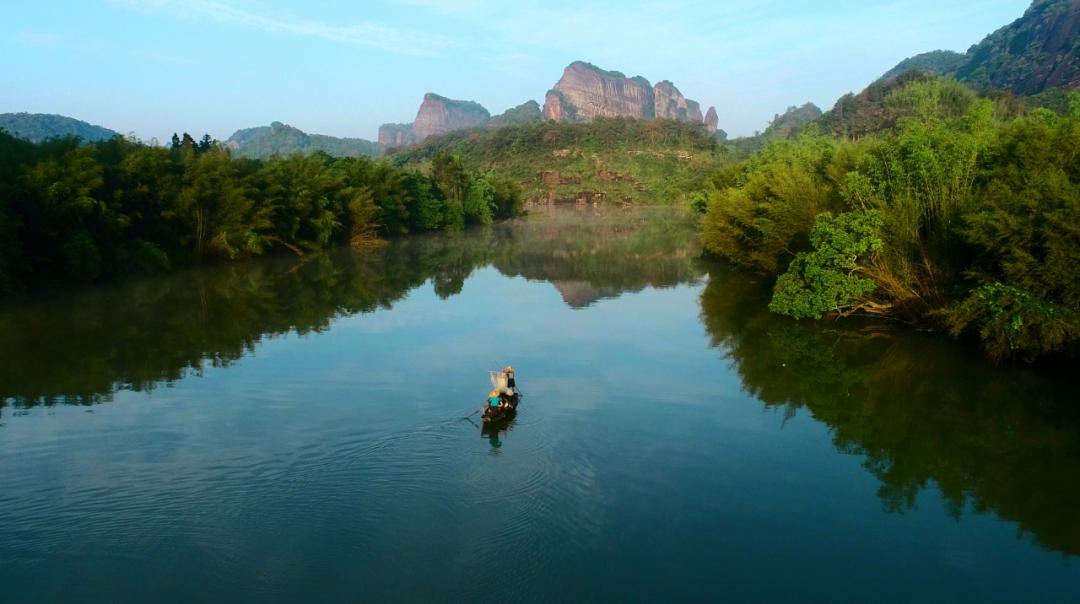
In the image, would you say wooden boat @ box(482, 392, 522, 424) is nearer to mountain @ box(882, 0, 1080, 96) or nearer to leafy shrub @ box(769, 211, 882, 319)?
leafy shrub @ box(769, 211, 882, 319)

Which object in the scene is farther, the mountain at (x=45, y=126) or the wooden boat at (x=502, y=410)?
the mountain at (x=45, y=126)

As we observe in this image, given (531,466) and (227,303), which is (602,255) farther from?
(531,466)

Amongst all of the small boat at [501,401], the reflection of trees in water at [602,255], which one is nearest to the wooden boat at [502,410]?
the small boat at [501,401]

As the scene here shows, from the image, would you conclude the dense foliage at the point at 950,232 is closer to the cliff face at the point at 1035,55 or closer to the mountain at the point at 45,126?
the cliff face at the point at 1035,55

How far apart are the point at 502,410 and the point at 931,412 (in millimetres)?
7559

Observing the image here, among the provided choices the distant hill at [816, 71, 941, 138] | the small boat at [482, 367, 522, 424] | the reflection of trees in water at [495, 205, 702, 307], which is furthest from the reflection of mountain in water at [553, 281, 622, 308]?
the distant hill at [816, 71, 941, 138]

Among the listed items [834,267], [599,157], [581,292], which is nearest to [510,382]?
[834,267]

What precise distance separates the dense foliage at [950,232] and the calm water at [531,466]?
121 cm

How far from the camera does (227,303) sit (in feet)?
80.5

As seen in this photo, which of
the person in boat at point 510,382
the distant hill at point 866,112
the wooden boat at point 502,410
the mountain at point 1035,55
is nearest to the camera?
the wooden boat at point 502,410

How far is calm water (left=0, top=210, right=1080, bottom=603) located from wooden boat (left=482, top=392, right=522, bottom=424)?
0.67ft

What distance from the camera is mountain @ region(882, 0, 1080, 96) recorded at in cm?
11088

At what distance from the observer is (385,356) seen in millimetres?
17016

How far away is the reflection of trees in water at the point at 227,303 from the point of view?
1586 cm
